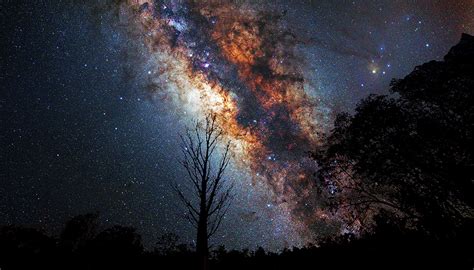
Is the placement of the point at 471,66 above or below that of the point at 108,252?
above

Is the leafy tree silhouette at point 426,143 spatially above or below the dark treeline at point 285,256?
above

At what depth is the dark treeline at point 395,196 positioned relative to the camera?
12.4m

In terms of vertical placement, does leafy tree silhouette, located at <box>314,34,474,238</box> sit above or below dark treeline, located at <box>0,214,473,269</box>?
above

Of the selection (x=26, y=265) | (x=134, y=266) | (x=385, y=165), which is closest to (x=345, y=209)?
(x=385, y=165)

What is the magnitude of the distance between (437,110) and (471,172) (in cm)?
336

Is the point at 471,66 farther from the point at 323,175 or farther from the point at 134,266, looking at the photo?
the point at 134,266

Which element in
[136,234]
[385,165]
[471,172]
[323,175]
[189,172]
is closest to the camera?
[189,172]

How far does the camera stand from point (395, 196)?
18312 mm

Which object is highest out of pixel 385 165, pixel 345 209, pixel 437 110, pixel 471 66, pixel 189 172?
pixel 471 66

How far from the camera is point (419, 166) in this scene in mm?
16562

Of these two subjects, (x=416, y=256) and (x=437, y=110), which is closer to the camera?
(x=416, y=256)

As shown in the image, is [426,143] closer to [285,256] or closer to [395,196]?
[395,196]

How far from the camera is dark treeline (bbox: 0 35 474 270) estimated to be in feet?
40.5

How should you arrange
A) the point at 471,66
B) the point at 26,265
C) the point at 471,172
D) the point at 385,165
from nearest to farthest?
the point at 26,265 < the point at 471,172 < the point at 471,66 < the point at 385,165
